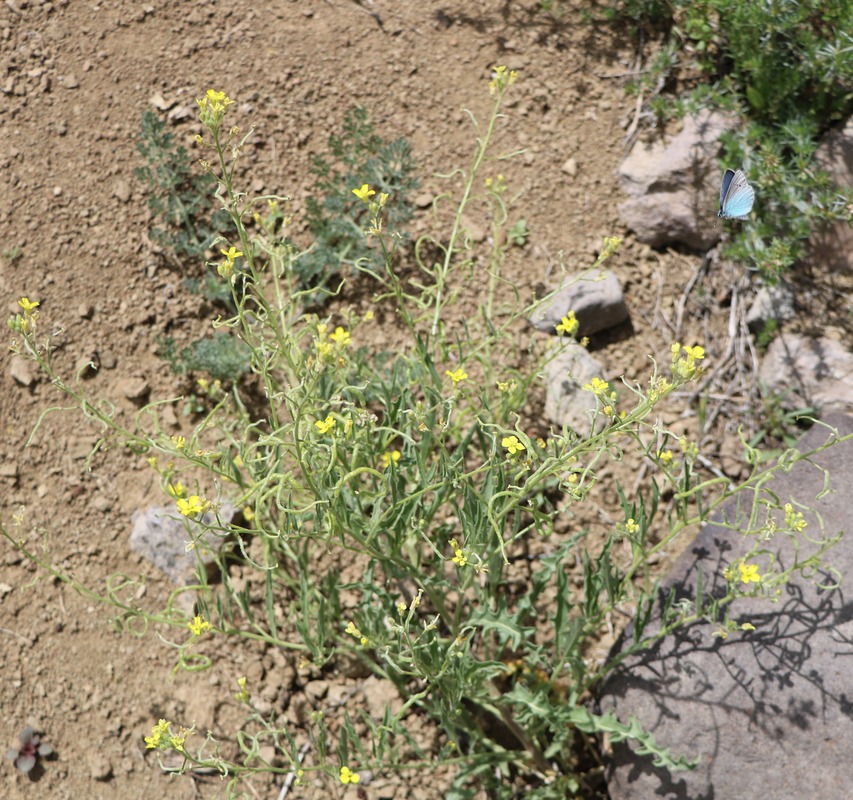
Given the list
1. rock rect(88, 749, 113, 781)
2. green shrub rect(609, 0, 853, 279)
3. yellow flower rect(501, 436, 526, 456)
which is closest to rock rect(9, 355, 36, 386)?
rock rect(88, 749, 113, 781)

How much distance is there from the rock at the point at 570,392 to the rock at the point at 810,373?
78cm

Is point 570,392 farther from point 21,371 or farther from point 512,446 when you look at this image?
point 21,371

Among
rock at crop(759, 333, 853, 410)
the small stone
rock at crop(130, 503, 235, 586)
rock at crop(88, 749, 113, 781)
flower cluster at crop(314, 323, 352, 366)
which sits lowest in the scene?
rock at crop(88, 749, 113, 781)

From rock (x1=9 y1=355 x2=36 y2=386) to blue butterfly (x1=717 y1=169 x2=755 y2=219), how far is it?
8.32 ft

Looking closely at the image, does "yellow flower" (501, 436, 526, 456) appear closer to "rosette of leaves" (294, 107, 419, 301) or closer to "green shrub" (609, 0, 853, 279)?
"rosette of leaves" (294, 107, 419, 301)

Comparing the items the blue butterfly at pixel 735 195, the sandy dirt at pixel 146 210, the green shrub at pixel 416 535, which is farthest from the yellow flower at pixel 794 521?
the sandy dirt at pixel 146 210

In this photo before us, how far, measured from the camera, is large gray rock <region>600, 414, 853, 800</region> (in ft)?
9.09

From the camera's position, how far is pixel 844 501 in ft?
9.89

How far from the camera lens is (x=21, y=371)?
10.9 ft

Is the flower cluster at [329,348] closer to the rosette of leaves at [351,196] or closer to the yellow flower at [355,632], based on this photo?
the yellow flower at [355,632]

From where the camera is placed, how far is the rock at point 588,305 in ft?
11.7

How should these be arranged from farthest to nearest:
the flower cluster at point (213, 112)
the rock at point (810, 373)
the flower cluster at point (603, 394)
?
the rock at point (810, 373) < the flower cluster at point (603, 394) < the flower cluster at point (213, 112)

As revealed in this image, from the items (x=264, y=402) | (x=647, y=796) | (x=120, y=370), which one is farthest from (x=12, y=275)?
(x=647, y=796)

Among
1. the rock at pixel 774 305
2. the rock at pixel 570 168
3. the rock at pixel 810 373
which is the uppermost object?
the rock at pixel 570 168
